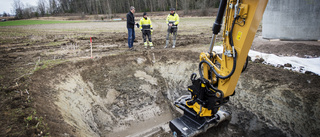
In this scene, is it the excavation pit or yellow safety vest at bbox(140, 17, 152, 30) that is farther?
yellow safety vest at bbox(140, 17, 152, 30)

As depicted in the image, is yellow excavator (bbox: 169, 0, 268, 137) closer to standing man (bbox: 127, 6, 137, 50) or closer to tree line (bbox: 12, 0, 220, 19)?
standing man (bbox: 127, 6, 137, 50)

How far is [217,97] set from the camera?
318 centimetres

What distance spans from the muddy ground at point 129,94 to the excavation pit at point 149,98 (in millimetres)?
21

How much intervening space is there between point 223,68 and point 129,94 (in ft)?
13.3

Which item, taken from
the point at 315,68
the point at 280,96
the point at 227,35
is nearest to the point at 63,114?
the point at 227,35

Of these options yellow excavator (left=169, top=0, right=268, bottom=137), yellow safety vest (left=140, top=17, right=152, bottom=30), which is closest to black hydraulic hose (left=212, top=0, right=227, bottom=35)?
yellow excavator (left=169, top=0, right=268, bottom=137)

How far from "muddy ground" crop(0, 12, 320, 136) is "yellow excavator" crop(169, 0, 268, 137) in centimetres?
79

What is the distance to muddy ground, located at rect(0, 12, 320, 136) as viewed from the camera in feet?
12.7

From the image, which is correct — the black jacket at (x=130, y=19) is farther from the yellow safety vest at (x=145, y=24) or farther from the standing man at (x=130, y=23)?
the yellow safety vest at (x=145, y=24)

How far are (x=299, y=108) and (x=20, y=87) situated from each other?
7.73 metres

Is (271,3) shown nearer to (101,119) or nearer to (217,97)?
(217,97)

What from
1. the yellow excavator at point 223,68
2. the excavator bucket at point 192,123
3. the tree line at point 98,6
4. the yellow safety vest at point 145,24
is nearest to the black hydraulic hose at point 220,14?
the yellow excavator at point 223,68

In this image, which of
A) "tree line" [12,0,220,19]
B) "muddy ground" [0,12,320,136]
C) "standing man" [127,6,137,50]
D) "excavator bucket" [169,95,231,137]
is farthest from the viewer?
"tree line" [12,0,220,19]

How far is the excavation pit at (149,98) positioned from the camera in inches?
165
